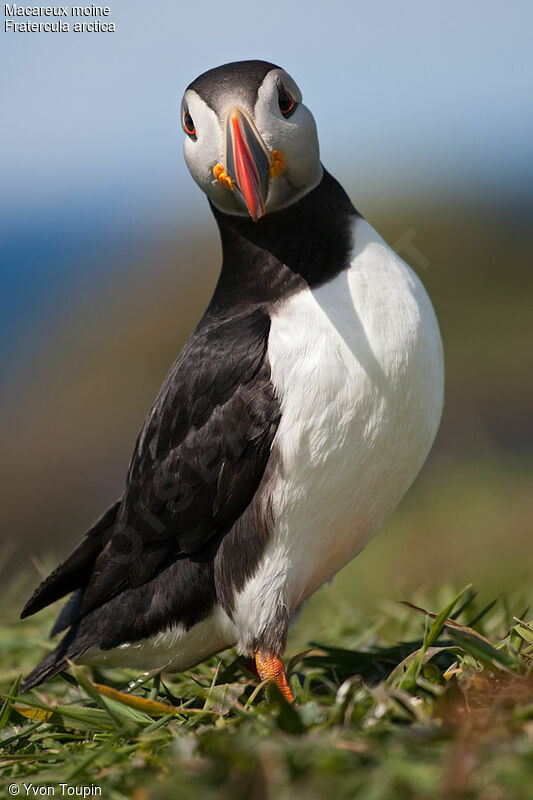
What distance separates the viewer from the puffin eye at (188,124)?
3840mm

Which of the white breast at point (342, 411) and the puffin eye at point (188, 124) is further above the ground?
the puffin eye at point (188, 124)

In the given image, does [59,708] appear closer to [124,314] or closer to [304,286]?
[304,286]

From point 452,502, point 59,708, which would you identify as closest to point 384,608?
point 59,708

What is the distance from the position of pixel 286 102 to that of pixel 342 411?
1225mm

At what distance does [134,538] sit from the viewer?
13.4 ft

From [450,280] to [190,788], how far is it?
14.9 m

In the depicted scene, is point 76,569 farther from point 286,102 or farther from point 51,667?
point 286,102

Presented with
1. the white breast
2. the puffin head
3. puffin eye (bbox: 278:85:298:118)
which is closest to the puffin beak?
the puffin head

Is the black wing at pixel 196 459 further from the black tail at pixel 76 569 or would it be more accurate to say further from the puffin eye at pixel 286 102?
the puffin eye at pixel 286 102

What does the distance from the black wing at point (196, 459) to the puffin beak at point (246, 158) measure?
0.48m

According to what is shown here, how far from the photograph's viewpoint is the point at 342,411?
357 centimetres

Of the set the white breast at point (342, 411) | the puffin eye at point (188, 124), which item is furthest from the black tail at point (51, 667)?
the puffin eye at point (188, 124)

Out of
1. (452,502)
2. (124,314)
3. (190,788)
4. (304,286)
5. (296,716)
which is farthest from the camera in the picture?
(124,314)

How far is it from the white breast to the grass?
18.9 inches
